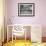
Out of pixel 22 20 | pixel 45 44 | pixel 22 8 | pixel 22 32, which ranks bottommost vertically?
pixel 45 44

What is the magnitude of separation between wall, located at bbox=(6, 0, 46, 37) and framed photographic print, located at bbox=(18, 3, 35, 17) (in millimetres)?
88

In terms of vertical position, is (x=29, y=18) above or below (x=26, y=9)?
below

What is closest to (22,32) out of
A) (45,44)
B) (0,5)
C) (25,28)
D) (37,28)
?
(25,28)

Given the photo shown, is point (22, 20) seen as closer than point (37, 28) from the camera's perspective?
No

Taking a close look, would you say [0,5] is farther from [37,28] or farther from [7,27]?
[37,28]

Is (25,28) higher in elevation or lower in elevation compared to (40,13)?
lower

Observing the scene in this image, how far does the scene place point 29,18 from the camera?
3682mm

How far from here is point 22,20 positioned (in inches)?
145

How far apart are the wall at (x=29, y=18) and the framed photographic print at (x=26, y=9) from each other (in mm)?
88

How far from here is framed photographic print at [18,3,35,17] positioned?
12.0ft

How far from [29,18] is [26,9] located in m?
0.28

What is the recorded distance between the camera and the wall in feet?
12.0

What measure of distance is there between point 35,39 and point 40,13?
2.65 ft

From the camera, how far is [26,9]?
144 inches
